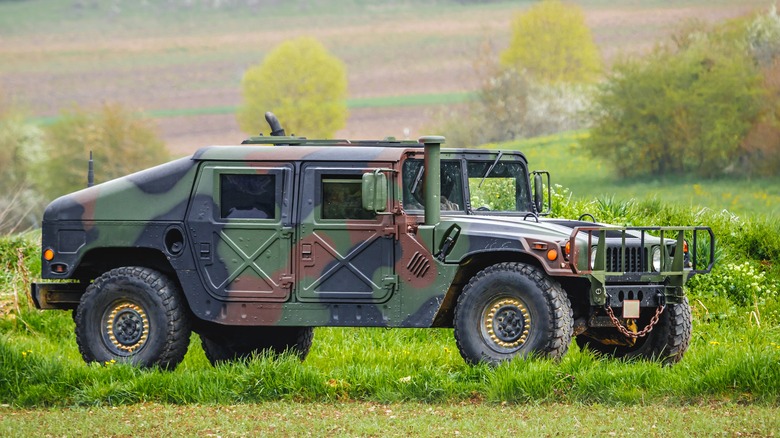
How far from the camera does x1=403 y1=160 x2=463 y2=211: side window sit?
511 inches

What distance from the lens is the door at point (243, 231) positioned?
12.9 metres

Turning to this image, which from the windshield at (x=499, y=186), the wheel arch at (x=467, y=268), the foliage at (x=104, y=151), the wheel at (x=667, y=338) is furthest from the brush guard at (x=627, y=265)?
the foliage at (x=104, y=151)

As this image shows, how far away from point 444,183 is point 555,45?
9569 cm

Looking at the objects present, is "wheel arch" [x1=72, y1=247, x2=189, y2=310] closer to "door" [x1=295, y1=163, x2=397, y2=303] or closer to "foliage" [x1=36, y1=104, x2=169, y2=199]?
"door" [x1=295, y1=163, x2=397, y2=303]

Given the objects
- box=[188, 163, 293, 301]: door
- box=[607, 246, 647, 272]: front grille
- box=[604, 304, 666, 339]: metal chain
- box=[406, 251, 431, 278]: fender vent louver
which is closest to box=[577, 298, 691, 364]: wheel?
box=[604, 304, 666, 339]: metal chain

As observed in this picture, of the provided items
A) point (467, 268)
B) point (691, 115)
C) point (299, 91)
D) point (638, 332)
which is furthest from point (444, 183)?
point (299, 91)

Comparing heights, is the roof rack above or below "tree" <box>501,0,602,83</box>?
below

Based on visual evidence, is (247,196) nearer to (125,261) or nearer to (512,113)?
(125,261)

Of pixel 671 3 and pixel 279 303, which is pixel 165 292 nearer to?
pixel 279 303

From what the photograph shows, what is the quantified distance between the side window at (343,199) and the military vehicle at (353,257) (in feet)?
0.04

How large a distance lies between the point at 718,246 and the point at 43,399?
10033 millimetres

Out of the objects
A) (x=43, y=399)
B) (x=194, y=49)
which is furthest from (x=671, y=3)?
(x=43, y=399)

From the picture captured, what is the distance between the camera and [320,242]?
12781 millimetres

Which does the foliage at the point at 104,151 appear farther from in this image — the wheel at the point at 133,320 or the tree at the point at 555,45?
the wheel at the point at 133,320
